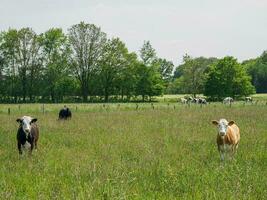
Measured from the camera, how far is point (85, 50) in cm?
6862

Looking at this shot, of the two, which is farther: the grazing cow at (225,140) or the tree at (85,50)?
the tree at (85,50)

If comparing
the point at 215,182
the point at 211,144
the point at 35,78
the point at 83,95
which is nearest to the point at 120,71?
the point at 83,95

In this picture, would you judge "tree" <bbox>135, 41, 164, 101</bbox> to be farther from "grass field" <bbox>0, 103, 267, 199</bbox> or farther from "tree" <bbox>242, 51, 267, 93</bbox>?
"grass field" <bbox>0, 103, 267, 199</bbox>

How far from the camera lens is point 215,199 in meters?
6.07

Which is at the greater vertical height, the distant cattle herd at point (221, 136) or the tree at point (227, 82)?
the tree at point (227, 82)

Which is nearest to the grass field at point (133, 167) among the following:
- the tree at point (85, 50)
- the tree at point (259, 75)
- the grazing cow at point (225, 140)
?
the grazing cow at point (225, 140)

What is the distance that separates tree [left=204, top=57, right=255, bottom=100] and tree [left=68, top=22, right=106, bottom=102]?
70.6 ft

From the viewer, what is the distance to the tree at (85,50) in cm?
6856

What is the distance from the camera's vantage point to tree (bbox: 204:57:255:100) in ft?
236

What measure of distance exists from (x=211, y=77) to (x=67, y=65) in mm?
26784

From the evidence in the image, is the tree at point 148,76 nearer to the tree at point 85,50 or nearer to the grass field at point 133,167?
the tree at point 85,50

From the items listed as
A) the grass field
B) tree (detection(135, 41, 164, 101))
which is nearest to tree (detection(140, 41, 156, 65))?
tree (detection(135, 41, 164, 101))

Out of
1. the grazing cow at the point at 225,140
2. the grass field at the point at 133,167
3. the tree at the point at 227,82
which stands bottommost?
the grass field at the point at 133,167

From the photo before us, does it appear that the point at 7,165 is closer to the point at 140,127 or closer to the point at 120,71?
the point at 140,127
